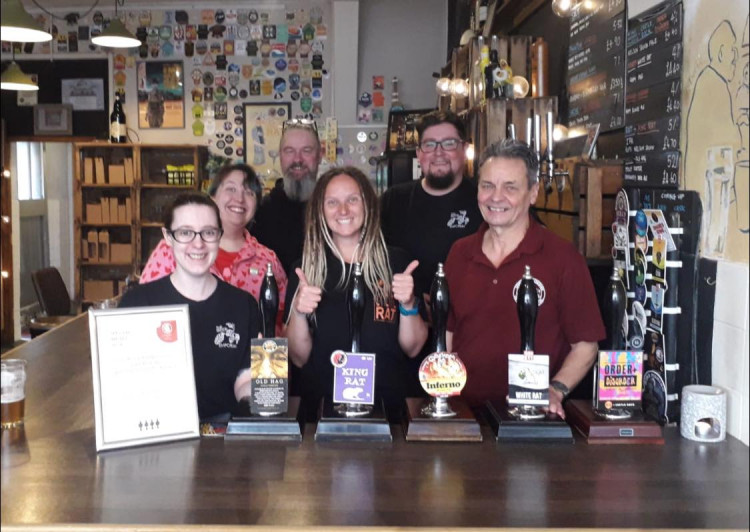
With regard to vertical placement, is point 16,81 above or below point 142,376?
above

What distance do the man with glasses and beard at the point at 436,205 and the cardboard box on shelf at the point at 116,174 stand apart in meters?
5.44

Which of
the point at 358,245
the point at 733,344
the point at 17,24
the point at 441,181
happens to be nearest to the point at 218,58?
the point at 17,24

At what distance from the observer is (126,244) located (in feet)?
27.3

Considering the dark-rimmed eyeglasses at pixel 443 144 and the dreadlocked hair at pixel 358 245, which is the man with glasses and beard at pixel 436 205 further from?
→ the dreadlocked hair at pixel 358 245

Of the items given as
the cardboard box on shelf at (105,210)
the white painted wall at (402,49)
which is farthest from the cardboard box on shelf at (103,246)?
the white painted wall at (402,49)

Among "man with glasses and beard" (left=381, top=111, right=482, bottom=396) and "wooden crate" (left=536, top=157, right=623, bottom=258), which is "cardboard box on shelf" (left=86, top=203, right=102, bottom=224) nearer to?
"man with glasses and beard" (left=381, top=111, right=482, bottom=396)

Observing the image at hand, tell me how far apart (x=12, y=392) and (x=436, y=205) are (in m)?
1.99

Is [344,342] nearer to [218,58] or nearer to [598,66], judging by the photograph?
[598,66]

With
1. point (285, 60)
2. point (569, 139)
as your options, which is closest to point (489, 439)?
point (569, 139)

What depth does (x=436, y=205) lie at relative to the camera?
11.4ft

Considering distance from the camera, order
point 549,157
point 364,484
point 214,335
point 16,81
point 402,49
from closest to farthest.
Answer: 1. point 364,484
2. point 214,335
3. point 549,157
4. point 16,81
5. point 402,49

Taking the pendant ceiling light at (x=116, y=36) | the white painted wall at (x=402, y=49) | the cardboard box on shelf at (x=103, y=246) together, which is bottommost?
the cardboard box on shelf at (x=103, y=246)

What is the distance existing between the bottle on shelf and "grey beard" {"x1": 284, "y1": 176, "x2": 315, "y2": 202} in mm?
4890

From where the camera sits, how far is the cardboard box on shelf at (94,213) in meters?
Answer: 8.29
